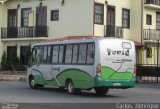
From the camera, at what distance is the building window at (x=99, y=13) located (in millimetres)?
41134

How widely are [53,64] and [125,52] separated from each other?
4.67 metres

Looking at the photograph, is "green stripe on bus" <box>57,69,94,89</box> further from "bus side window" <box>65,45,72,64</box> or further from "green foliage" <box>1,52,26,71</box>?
"green foliage" <box>1,52,26,71</box>

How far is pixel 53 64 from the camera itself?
26344mm

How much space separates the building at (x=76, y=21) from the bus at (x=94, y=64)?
15324mm

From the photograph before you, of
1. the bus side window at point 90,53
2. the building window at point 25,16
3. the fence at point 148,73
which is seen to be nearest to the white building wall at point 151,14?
the fence at point 148,73

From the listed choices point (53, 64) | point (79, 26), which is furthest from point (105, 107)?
point (79, 26)

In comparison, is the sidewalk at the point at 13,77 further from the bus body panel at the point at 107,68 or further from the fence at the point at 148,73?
the bus body panel at the point at 107,68

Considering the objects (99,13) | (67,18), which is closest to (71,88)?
(99,13)

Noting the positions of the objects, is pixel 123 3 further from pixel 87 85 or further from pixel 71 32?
pixel 87 85

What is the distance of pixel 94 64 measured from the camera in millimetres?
22812

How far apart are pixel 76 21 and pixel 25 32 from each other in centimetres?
611

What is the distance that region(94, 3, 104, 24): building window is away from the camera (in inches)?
1619

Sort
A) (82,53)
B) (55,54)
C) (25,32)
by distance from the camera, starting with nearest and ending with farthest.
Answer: (82,53) < (55,54) < (25,32)

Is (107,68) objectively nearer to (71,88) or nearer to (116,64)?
(116,64)
